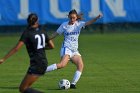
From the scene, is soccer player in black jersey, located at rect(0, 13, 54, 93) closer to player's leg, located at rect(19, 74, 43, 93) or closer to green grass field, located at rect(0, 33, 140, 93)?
player's leg, located at rect(19, 74, 43, 93)

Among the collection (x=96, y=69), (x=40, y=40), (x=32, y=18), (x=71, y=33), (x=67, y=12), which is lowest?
(x=67, y=12)

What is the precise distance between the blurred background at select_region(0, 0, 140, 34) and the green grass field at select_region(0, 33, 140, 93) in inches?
115

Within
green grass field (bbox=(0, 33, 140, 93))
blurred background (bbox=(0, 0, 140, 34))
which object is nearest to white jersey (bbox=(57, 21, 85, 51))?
green grass field (bbox=(0, 33, 140, 93))

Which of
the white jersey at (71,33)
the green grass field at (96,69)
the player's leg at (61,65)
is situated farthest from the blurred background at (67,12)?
the player's leg at (61,65)

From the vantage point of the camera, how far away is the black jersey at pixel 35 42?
12.0 metres

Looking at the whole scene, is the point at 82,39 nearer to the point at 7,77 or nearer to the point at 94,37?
the point at 94,37

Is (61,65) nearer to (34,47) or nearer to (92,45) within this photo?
(34,47)

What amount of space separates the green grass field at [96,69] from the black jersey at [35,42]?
104 inches

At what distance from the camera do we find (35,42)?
12.0m

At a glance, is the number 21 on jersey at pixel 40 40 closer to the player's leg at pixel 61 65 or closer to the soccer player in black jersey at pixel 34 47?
the soccer player in black jersey at pixel 34 47

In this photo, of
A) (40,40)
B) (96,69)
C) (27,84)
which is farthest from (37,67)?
(96,69)

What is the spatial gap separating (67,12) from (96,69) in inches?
587

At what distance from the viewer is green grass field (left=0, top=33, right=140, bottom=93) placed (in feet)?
50.0

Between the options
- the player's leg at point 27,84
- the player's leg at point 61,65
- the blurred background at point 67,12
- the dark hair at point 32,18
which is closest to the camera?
the player's leg at point 27,84
